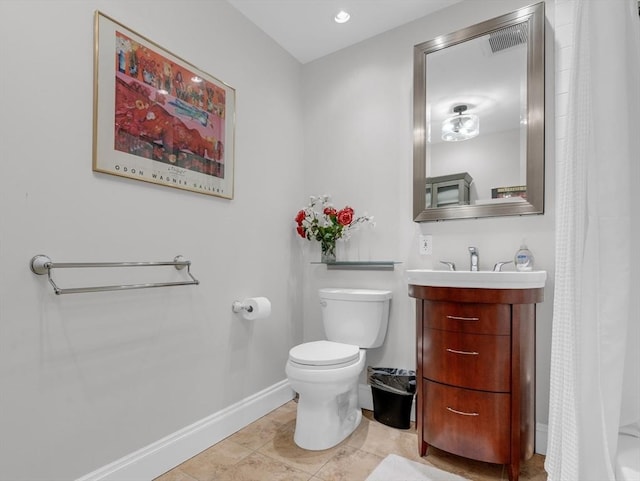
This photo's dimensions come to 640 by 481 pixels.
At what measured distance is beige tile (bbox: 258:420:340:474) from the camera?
1.68m

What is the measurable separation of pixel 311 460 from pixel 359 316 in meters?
0.80

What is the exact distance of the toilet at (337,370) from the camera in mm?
1777

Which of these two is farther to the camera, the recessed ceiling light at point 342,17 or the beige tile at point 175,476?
the recessed ceiling light at point 342,17

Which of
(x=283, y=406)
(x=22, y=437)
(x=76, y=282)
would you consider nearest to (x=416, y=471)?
(x=283, y=406)

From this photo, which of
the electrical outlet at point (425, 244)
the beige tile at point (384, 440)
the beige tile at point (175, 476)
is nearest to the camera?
the beige tile at point (175, 476)

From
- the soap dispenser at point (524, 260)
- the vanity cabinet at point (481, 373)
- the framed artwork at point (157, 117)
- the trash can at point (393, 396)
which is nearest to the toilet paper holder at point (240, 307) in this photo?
the framed artwork at point (157, 117)

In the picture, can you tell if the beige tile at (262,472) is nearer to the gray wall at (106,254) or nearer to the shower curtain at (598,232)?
the gray wall at (106,254)

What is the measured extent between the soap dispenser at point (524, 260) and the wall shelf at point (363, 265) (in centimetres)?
69

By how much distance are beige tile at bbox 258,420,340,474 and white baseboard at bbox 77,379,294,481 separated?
247mm

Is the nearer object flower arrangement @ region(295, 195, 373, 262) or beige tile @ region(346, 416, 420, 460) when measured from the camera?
beige tile @ region(346, 416, 420, 460)

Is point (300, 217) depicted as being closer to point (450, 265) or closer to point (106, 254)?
point (450, 265)

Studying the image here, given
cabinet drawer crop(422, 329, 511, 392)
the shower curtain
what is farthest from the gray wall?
the shower curtain

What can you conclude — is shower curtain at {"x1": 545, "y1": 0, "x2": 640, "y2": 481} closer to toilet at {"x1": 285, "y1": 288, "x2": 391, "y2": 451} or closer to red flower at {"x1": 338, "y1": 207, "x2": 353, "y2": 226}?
toilet at {"x1": 285, "y1": 288, "x2": 391, "y2": 451}

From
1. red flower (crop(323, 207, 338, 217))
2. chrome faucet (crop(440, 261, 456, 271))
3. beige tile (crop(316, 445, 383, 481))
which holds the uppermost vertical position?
red flower (crop(323, 207, 338, 217))
